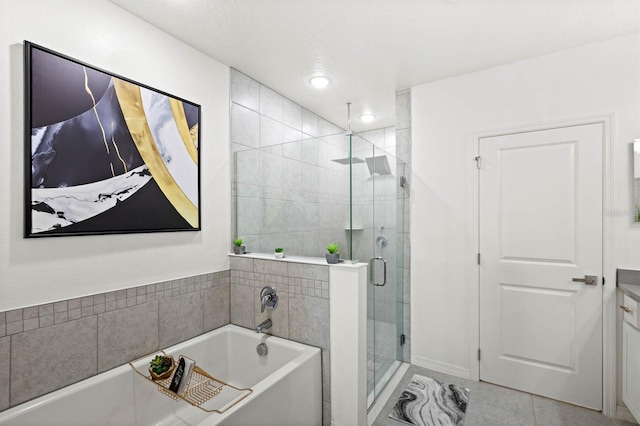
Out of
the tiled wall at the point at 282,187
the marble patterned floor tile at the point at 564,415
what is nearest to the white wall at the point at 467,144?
the marble patterned floor tile at the point at 564,415

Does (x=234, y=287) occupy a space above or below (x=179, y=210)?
below

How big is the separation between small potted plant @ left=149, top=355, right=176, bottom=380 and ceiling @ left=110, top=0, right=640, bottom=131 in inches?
82.3

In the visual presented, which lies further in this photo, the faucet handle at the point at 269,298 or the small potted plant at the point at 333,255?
the faucet handle at the point at 269,298

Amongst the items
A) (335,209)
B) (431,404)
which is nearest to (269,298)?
(335,209)

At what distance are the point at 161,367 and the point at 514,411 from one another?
7.81ft

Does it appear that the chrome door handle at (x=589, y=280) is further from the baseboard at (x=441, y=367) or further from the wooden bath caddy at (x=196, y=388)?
the wooden bath caddy at (x=196, y=388)

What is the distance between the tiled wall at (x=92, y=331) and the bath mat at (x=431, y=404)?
5.13ft

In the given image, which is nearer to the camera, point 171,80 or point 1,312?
point 1,312

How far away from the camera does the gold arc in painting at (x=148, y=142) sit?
1830 mm

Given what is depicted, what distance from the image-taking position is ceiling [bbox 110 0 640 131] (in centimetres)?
182

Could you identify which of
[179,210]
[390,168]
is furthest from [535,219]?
[179,210]

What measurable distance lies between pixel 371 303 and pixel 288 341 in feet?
2.10

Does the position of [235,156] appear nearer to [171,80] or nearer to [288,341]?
[171,80]

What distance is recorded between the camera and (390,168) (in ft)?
8.67
